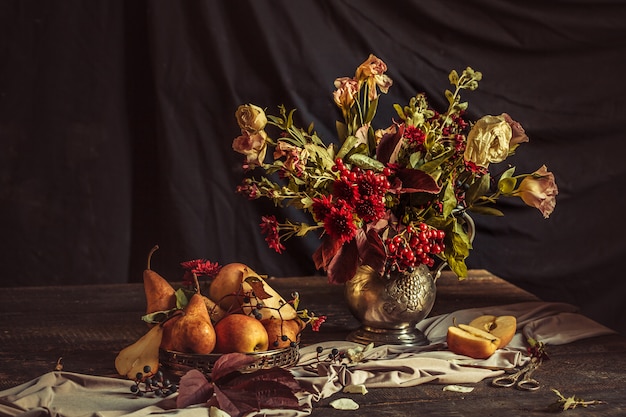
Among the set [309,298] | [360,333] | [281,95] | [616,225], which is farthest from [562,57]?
[360,333]

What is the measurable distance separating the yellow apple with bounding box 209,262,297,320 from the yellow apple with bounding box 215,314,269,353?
0.04m

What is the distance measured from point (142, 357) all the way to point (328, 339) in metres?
0.42

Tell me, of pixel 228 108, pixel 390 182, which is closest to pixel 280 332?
pixel 390 182

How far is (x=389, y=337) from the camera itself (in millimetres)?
1761

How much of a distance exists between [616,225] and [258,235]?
1.28 m

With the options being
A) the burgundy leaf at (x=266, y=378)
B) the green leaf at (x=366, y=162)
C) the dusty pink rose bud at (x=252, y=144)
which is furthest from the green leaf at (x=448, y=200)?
the burgundy leaf at (x=266, y=378)

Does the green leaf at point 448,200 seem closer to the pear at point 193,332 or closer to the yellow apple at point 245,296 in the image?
the yellow apple at point 245,296

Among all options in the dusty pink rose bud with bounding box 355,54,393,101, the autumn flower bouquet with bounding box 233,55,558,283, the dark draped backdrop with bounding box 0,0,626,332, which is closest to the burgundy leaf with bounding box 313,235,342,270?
the autumn flower bouquet with bounding box 233,55,558,283

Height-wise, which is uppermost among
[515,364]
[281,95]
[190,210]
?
[281,95]

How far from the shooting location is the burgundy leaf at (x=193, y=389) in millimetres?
1382

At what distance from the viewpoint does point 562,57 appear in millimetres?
3227

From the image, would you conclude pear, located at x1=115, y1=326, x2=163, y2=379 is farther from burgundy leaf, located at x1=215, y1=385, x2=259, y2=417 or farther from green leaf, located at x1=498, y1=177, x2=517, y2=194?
green leaf, located at x1=498, y1=177, x2=517, y2=194

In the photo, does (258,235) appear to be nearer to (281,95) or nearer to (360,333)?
(281,95)

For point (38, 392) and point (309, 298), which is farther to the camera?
point (309, 298)
